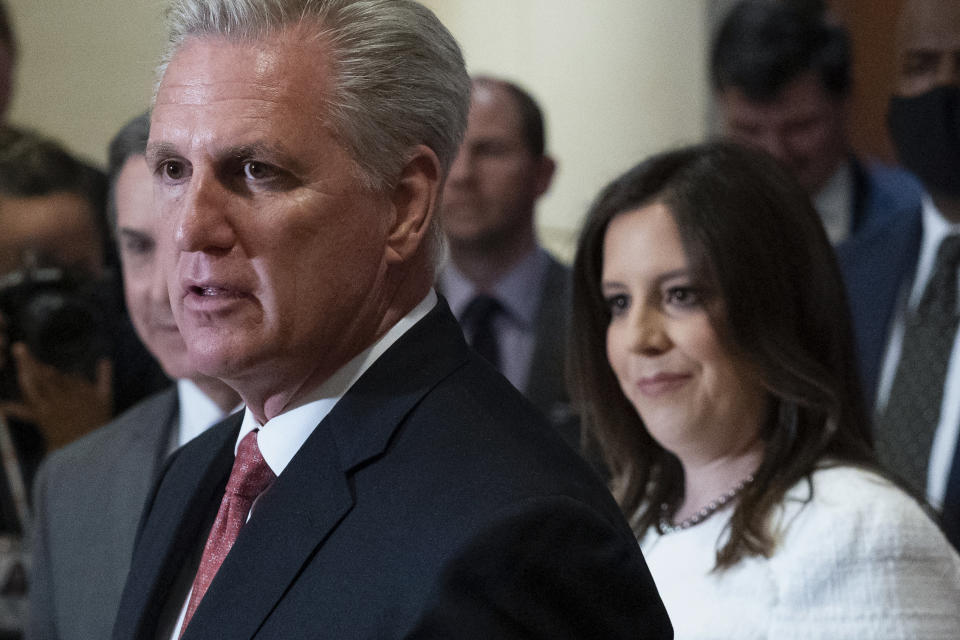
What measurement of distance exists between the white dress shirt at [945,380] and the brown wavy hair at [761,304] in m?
0.59

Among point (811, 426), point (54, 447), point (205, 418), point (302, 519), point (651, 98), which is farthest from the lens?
point (651, 98)

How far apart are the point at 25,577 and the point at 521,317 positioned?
136cm

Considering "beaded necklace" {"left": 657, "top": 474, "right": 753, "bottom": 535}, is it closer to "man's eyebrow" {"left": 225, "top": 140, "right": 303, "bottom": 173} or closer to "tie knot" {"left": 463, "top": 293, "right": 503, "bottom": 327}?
"man's eyebrow" {"left": 225, "top": 140, "right": 303, "bottom": 173}

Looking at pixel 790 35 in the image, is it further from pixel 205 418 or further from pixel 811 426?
pixel 205 418

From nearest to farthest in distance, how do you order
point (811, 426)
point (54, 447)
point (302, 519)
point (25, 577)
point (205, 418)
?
point (302, 519) → point (811, 426) → point (205, 418) → point (25, 577) → point (54, 447)

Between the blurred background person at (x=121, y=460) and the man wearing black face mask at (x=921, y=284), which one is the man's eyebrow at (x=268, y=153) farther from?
the man wearing black face mask at (x=921, y=284)

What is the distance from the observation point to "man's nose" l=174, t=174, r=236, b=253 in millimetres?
1097

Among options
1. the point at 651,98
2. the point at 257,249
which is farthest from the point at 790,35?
the point at 257,249

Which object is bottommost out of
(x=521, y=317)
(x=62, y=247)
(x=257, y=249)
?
(x=521, y=317)

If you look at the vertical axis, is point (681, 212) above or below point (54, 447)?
above

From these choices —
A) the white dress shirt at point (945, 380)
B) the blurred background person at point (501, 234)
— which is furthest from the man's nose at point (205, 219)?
the blurred background person at point (501, 234)

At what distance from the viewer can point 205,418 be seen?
6.88ft

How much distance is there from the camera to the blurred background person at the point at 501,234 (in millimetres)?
3092

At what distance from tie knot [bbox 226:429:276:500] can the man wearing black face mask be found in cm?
163
